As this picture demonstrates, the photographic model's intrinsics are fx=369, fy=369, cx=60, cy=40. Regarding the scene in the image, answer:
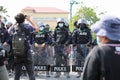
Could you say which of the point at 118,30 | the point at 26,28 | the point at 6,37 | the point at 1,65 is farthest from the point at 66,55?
the point at 118,30

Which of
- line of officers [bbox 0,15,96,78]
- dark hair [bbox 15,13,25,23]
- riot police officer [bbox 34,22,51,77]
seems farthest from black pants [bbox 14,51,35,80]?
riot police officer [bbox 34,22,51,77]

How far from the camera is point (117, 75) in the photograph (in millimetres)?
3094

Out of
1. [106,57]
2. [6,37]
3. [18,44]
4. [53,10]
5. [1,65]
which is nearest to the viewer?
[106,57]

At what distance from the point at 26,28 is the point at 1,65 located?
2584 mm

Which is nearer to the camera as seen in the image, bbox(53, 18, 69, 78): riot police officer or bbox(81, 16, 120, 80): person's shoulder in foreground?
bbox(81, 16, 120, 80): person's shoulder in foreground

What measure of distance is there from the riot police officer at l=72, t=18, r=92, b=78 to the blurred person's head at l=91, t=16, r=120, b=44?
8.28 m

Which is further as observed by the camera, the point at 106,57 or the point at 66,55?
the point at 66,55

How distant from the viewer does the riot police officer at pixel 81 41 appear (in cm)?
1151

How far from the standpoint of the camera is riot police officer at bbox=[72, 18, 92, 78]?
453 inches

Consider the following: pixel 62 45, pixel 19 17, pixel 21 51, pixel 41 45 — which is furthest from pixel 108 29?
pixel 41 45

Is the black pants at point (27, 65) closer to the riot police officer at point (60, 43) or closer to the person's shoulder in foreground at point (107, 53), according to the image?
the riot police officer at point (60, 43)

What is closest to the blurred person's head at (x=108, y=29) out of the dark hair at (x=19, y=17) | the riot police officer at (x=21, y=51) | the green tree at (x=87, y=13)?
the dark hair at (x=19, y=17)

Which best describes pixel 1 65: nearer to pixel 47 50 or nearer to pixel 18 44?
pixel 18 44

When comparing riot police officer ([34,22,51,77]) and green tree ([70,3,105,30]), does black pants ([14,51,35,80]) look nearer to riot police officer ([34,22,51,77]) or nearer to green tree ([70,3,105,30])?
riot police officer ([34,22,51,77])
